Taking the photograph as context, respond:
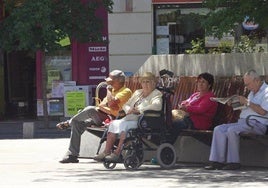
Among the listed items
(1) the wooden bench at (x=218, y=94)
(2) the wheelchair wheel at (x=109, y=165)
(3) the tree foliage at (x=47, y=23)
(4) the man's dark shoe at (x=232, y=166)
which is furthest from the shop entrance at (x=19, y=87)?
(4) the man's dark shoe at (x=232, y=166)

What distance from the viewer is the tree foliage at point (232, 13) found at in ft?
35.7

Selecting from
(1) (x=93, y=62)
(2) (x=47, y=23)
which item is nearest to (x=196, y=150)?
(2) (x=47, y=23)

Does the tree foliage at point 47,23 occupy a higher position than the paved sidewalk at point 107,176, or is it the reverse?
the tree foliage at point 47,23

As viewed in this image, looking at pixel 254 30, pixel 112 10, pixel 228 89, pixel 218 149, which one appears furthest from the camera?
pixel 112 10

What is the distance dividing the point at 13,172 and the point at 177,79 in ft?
9.95

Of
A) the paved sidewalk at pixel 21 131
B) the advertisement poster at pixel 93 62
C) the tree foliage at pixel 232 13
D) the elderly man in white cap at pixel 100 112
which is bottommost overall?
the paved sidewalk at pixel 21 131

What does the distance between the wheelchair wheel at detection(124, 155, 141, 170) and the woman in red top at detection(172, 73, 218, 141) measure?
69 centimetres

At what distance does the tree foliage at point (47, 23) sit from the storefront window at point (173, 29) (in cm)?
181

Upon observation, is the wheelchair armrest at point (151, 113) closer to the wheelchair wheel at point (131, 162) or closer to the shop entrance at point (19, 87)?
the wheelchair wheel at point (131, 162)

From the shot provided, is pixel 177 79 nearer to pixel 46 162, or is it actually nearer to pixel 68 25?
A: pixel 46 162

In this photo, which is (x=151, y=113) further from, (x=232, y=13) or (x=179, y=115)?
(x=232, y=13)

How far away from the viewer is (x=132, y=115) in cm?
1055

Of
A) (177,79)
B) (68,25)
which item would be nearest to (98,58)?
(68,25)

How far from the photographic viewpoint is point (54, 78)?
21.2m
